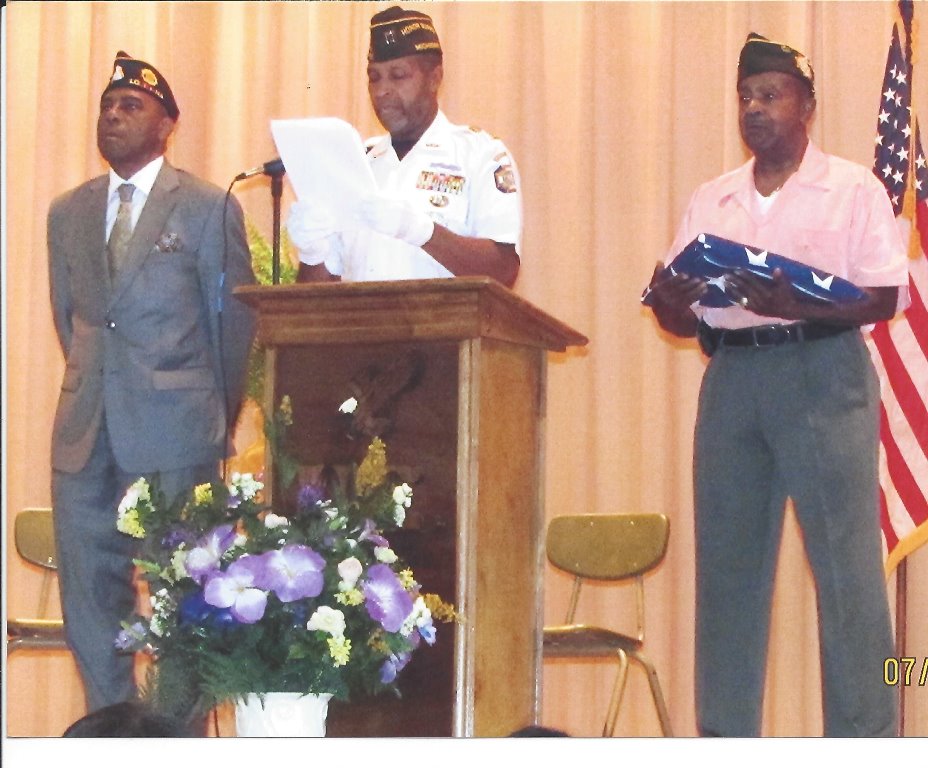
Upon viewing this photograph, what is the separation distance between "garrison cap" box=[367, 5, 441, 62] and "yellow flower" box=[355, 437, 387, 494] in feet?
3.62

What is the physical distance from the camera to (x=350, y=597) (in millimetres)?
2580

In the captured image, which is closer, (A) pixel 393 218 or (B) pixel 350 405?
(B) pixel 350 405

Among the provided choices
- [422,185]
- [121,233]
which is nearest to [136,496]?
[121,233]

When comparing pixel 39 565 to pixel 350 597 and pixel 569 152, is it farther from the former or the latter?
pixel 569 152

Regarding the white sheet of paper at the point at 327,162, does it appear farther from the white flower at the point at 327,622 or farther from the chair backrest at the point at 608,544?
the chair backrest at the point at 608,544

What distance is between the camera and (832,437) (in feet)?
10.3

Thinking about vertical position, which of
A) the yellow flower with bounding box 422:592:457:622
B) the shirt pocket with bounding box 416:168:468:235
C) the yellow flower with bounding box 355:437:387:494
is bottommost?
the yellow flower with bounding box 422:592:457:622

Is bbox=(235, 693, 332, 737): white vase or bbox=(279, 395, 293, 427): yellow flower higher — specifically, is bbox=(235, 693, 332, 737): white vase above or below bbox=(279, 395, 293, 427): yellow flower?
below

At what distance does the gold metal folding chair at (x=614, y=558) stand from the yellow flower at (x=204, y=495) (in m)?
1.23

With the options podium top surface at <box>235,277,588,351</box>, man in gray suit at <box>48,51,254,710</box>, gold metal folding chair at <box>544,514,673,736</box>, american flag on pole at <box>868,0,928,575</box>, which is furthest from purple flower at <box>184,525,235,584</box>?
american flag on pole at <box>868,0,928,575</box>

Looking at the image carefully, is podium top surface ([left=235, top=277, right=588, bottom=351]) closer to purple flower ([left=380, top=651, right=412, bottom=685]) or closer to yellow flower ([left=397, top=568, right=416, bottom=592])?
yellow flower ([left=397, top=568, right=416, bottom=592])

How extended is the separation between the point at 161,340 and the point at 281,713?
113cm

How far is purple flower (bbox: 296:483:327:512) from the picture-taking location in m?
2.69
